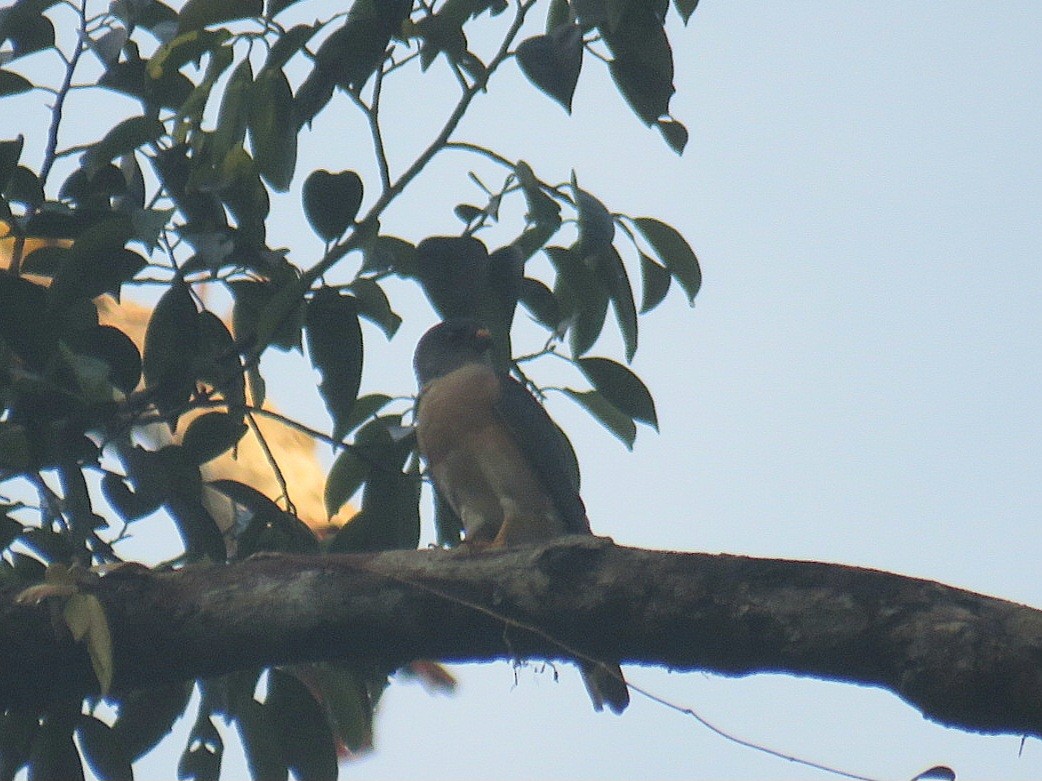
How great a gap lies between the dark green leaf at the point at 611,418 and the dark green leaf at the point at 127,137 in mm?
1303

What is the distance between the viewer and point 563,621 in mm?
2600

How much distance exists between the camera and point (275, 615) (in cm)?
268

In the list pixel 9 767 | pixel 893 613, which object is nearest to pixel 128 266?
pixel 9 767

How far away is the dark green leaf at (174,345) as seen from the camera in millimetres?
3129

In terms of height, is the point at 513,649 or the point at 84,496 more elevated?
the point at 84,496

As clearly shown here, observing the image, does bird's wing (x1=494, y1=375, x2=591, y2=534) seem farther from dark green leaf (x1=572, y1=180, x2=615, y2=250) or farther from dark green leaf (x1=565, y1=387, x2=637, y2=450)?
dark green leaf (x1=572, y1=180, x2=615, y2=250)

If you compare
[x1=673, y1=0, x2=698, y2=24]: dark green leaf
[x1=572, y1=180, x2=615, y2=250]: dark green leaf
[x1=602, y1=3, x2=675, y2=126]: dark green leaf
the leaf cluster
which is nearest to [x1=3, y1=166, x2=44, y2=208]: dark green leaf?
the leaf cluster

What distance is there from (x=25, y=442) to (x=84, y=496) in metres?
0.26

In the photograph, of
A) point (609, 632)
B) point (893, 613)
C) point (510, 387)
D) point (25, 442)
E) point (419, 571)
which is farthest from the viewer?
point (510, 387)

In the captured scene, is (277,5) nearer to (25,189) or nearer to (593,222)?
(25,189)

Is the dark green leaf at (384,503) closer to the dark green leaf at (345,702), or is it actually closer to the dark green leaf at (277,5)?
the dark green leaf at (345,702)

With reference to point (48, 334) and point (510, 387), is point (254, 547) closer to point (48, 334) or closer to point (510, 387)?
point (48, 334)

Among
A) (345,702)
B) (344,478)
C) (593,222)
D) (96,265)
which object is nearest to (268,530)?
(344,478)

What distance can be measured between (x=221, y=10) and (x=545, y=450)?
1933 mm
